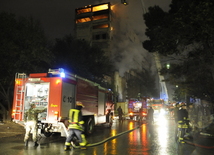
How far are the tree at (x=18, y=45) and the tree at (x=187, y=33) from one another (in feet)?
23.7

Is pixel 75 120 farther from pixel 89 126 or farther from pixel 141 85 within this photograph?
pixel 141 85

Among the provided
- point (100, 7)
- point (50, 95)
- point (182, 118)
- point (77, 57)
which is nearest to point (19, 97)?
point (50, 95)

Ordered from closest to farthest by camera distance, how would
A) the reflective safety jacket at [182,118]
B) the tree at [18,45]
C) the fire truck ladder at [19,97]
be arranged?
the reflective safety jacket at [182,118], the fire truck ladder at [19,97], the tree at [18,45]

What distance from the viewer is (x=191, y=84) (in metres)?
18.5

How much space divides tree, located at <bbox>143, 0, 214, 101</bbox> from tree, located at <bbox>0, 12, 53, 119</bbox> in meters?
7.23

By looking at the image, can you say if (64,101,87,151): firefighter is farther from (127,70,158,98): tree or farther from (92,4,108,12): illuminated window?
(92,4,108,12): illuminated window

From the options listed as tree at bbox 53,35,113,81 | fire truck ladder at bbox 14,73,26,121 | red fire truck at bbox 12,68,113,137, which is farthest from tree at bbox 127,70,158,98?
fire truck ladder at bbox 14,73,26,121

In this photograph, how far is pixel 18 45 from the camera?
43.6 feet

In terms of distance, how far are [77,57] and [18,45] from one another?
351 inches

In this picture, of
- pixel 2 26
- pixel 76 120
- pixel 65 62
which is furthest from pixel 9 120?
pixel 76 120

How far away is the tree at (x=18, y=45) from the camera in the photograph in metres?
12.6

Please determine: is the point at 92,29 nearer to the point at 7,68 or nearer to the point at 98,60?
the point at 98,60

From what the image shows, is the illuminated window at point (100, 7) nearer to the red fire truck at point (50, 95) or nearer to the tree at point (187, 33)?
the tree at point (187, 33)

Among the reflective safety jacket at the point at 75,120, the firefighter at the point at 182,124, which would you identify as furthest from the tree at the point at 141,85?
the reflective safety jacket at the point at 75,120
